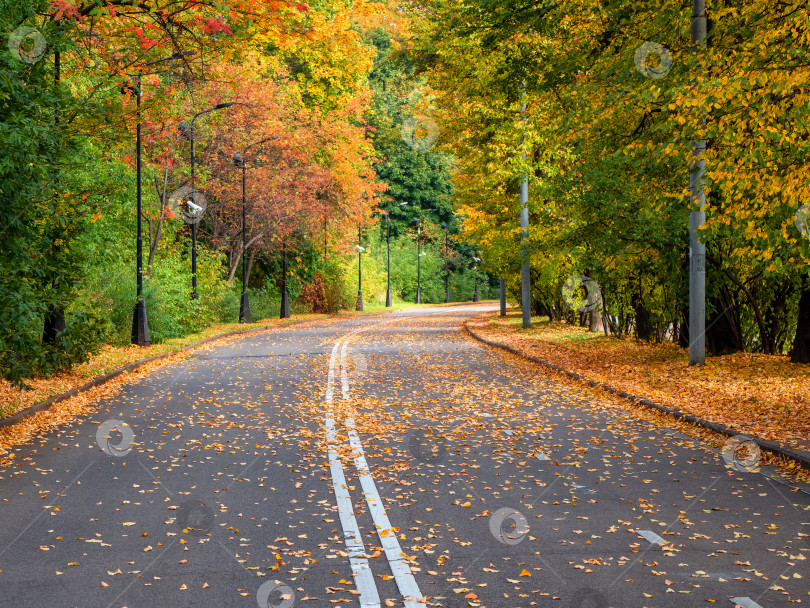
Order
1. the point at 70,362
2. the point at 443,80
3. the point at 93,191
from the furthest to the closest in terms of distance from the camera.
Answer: the point at 443,80, the point at 93,191, the point at 70,362

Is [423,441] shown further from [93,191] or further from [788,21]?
[93,191]

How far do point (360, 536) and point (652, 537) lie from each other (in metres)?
2.14

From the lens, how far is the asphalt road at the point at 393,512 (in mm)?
5188

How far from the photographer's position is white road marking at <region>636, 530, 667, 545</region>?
605 cm

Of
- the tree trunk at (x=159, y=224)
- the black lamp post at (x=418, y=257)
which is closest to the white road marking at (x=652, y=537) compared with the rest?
the tree trunk at (x=159, y=224)

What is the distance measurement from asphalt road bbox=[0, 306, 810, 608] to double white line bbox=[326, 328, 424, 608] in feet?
0.08

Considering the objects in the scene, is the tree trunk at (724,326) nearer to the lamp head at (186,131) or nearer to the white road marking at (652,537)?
the white road marking at (652,537)

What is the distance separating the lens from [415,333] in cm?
3281

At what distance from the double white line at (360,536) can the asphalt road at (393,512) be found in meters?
0.02

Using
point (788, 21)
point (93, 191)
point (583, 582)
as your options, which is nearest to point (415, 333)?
point (93, 191)

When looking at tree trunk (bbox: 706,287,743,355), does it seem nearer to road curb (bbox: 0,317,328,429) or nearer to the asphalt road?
the asphalt road

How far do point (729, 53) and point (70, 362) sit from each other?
12.9m

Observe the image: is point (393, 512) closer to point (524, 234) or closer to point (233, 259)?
point (524, 234)

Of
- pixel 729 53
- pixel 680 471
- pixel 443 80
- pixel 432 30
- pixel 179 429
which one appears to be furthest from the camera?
pixel 443 80
